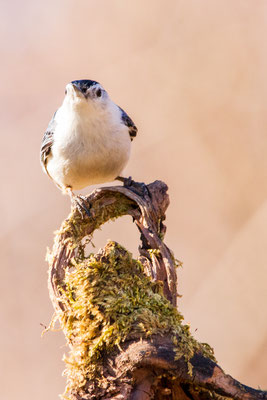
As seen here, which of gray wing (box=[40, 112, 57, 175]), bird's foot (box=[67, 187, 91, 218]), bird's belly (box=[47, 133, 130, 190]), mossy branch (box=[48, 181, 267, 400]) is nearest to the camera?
mossy branch (box=[48, 181, 267, 400])

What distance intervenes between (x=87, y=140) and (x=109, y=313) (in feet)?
3.56

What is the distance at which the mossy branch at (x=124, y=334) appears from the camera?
4.76 feet

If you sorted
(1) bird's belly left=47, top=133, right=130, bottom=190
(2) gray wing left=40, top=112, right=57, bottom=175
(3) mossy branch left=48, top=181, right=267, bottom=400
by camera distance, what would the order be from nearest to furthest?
(3) mossy branch left=48, top=181, right=267, bottom=400
(1) bird's belly left=47, top=133, right=130, bottom=190
(2) gray wing left=40, top=112, right=57, bottom=175

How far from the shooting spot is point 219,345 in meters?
3.27

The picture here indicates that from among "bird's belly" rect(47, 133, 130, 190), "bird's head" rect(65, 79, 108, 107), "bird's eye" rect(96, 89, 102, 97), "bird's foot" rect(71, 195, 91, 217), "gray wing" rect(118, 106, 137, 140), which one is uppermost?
"gray wing" rect(118, 106, 137, 140)

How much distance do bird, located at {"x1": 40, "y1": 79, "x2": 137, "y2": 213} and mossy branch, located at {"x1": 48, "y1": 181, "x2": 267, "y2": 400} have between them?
2.29 ft

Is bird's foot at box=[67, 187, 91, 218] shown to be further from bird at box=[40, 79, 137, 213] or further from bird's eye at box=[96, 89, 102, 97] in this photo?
bird's eye at box=[96, 89, 102, 97]

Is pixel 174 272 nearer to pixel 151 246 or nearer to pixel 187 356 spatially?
pixel 151 246

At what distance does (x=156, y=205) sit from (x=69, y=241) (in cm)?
38

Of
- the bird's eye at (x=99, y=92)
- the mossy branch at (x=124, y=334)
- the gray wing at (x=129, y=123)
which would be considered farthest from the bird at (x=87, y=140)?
the mossy branch at (x=124, y=334)

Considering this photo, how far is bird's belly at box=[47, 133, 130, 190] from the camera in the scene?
2.46 m

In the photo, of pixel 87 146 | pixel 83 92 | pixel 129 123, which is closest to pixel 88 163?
pixel 87 146

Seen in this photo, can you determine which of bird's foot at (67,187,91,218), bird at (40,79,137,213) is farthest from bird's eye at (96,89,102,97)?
bird's foot at (67,187,91,218)

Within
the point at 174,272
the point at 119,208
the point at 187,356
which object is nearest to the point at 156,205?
the point at 119,208
